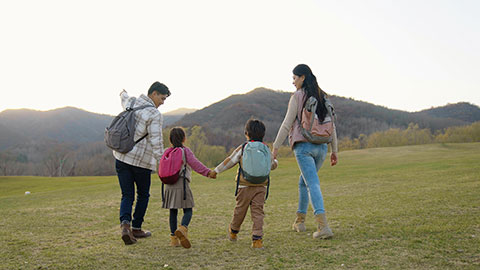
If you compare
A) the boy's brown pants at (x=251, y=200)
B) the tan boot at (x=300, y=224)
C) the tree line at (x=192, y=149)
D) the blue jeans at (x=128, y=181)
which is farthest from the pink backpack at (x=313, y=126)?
the tree line at (x=192, y=149)

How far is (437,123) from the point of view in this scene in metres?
140

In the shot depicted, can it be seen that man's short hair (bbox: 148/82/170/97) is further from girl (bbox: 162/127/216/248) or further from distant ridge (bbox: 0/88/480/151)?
distant ridge (bbox: 0/88/480/151)

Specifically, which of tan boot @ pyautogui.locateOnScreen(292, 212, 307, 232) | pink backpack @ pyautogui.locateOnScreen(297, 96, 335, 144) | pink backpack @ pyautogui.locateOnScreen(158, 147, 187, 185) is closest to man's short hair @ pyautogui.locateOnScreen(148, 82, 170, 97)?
pink backpack @ pyautogui.locateOnScreen(158, 147, 187, 185)

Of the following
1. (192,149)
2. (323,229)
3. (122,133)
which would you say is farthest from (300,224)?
(192,149)

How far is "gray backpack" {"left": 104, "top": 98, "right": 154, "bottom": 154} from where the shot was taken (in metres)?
4.84

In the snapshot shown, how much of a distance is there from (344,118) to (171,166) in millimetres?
144298

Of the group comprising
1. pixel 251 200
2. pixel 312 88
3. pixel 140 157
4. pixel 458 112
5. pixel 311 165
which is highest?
pixel 458 112

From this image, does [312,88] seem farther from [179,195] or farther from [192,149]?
[192,149]

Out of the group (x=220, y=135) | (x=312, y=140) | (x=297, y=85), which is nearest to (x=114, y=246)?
(x=312, y=140)

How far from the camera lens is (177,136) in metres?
4.90

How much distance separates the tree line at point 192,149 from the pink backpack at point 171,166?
30.3 meters

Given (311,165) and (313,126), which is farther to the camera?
(311,165)

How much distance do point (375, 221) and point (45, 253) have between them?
14.7 feet

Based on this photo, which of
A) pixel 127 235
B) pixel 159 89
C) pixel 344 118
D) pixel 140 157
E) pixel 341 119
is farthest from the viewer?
pixel 344 118
